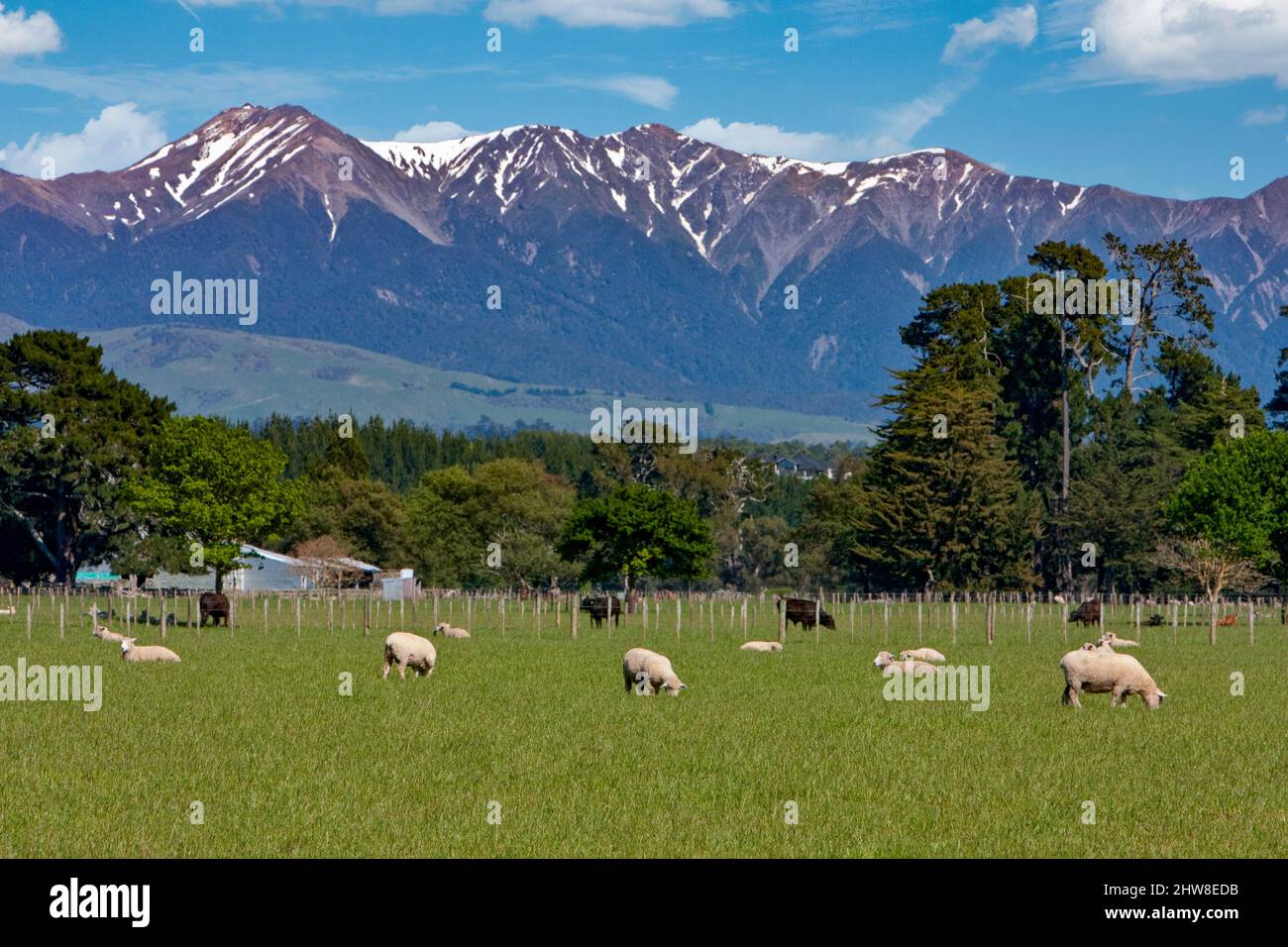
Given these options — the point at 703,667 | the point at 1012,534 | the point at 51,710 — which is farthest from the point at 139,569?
the point at 51,710

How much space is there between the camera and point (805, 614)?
68.2m

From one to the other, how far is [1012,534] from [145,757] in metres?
77.7

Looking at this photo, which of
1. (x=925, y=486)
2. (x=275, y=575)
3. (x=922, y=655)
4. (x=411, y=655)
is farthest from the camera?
(x=275, y=575)

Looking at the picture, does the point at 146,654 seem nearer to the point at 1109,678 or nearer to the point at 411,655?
the point at 411,655

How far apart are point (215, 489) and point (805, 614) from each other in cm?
2623

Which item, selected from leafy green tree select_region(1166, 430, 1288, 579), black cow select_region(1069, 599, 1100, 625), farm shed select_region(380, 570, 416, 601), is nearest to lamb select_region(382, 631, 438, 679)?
black cow select_region(1069, 599, 1100, 625)

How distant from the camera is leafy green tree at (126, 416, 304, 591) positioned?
73.3m

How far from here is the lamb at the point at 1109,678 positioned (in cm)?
3325

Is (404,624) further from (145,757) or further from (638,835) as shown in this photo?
(638,835)

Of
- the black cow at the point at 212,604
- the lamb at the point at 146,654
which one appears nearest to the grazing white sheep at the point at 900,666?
the lamb at the point at 146,654

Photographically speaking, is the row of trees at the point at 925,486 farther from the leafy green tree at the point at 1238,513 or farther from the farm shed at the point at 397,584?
the farm shed at the point at 397,584

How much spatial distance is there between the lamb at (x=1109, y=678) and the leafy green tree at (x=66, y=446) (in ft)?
229

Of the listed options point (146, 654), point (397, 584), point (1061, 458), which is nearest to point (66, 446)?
point (397, 584)

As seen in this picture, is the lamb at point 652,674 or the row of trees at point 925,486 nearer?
the lamb at point 652,674
